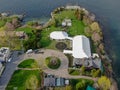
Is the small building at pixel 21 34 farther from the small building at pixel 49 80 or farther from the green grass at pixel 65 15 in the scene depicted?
the small building at pixel 49 80

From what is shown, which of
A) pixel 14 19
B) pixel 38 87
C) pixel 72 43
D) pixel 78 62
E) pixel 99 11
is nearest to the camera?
pixel 38 87

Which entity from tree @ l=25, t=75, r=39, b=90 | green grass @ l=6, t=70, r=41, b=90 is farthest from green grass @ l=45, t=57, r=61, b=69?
tree @ l=25, t=75, r=39, b=90

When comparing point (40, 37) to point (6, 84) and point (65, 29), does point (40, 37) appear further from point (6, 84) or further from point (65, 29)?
point (6, 84)

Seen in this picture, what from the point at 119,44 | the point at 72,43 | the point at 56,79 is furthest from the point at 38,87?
the point at 119,44

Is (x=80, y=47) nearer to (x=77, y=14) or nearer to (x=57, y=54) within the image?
(x=57, y=54)

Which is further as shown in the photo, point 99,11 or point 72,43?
point 99,11

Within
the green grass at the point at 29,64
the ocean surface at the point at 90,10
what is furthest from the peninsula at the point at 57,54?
the ocean surface at the point at 90,10

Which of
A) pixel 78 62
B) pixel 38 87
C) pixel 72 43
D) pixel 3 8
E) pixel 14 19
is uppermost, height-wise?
pixel 3 8

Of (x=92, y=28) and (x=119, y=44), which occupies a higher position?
(x=92, y=28)
